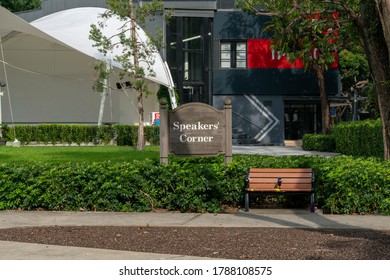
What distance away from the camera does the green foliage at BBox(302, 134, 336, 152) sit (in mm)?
37375

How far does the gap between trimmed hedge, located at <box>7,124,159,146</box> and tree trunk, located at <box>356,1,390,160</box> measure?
23.2 m

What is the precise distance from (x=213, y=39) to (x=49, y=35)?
1370cm

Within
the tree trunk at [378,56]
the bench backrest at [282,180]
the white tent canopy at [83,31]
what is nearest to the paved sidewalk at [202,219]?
the bench backrest at [282,180]

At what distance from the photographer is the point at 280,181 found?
13453 millimetres

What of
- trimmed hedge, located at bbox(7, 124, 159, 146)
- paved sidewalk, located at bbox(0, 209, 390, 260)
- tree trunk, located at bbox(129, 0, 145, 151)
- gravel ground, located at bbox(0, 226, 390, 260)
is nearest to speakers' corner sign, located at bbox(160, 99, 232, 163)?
paved sidewalk, located at bbox(0, 209, 390, 260)

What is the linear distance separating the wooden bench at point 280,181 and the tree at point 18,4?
53.9 meters

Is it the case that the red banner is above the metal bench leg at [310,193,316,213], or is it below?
above

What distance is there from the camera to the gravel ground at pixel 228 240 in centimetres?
894

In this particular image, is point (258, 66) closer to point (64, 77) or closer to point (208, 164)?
point (64, 77)

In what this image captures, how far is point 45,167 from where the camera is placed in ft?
46.2

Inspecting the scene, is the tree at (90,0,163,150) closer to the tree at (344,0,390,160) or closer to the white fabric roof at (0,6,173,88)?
the white fabric roof at (0,6,173,88)

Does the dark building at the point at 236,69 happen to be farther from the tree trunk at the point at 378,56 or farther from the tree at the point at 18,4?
the tree trunk at the point at 378,56

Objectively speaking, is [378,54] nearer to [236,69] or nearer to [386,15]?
[386,15]
